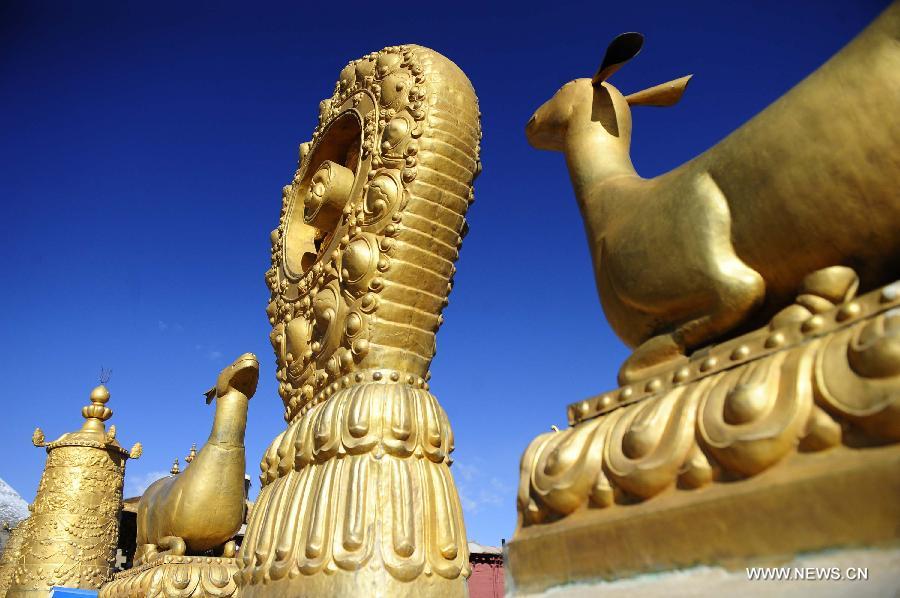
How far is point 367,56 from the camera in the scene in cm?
320

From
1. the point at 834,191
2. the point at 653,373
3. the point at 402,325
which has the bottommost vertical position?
the point at 653,373

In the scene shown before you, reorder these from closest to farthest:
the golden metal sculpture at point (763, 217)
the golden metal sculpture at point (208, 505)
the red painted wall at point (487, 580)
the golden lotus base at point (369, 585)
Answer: the golden metal sculpture at point (763, 217)
the golden lotus base at point (369, 585)
the golden metal sculpture at point (208, 505)
the red painted wall at point (487, 580)

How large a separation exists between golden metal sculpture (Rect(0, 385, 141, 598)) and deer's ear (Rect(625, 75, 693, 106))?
7.13m

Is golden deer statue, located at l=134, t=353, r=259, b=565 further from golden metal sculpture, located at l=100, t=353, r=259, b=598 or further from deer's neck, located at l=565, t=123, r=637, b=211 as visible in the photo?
→ deer's neck, located at l=565, t=123, r=637, b=211

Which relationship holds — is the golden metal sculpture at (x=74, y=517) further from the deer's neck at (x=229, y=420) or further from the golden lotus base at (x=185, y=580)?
the deer's neck at (x=229, y=420)

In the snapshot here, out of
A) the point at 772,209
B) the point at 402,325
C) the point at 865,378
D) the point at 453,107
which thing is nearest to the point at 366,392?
the point at 402,325

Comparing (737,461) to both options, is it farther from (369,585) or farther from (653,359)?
(369,585)

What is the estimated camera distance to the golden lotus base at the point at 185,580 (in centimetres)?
348

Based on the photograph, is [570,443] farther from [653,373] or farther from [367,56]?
[367,56]

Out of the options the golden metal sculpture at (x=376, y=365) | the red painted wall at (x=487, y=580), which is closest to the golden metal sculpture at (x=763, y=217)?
the golden metal sculpture at (x=376, y=365)

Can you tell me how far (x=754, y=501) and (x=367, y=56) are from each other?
2957mm

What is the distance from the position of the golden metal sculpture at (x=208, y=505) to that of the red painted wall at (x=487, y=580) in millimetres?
6289

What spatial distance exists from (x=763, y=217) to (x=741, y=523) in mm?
461

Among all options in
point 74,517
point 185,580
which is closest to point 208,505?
point 185,580
